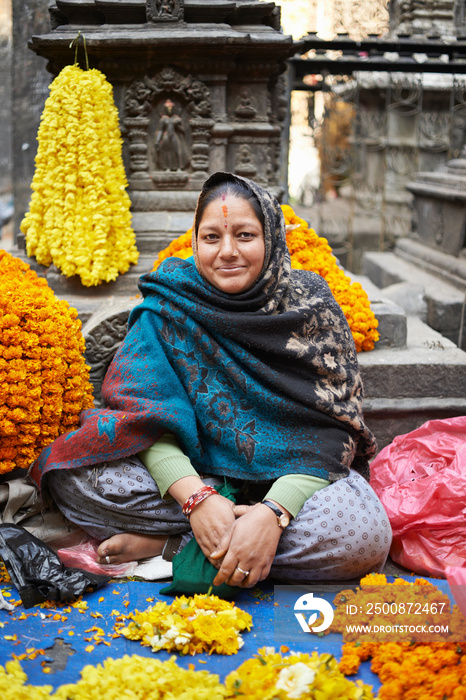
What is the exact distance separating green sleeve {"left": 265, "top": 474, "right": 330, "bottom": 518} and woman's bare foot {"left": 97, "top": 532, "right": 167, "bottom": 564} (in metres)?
0.53

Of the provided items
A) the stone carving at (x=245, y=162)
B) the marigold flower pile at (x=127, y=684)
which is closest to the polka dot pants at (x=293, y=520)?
the marigold flower pile at (x=127, y=684)

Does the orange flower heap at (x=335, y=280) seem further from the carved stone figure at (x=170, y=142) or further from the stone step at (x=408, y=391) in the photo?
the carved stone figure at (x=170, y=142)

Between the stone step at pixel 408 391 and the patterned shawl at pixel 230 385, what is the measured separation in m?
0.96

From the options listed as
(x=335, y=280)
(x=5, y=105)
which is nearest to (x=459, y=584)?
(x=335, y=280)

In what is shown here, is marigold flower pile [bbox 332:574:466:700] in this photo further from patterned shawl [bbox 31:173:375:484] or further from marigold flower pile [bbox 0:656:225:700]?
patterned shawl [bbox 31:173:375:484]

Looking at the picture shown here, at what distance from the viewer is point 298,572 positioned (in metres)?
2.25

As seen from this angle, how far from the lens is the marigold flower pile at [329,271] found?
11.2ft

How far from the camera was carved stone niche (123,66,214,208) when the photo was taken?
4094mm

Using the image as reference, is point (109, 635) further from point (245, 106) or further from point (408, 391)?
point (245, 106)

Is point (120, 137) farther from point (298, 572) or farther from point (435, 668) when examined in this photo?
point (435, 668)

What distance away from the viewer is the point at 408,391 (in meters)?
3.41

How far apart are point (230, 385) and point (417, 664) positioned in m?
1.07

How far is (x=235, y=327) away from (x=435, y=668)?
48.0 inches

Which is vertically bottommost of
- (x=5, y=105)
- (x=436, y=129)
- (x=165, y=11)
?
(x=436, y=129)
